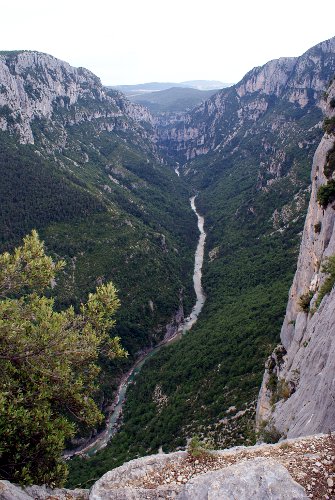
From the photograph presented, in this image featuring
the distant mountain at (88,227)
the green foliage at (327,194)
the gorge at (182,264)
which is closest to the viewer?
the green foliage at (327,194)

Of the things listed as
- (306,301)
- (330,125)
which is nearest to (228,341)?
(306,301)

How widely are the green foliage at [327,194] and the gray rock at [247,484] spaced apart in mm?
23941

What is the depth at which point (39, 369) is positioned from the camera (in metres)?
12.2

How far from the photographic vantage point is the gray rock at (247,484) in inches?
344

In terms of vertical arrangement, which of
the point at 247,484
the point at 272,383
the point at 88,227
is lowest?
the point at 272,383

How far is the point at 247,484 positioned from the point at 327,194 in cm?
2523

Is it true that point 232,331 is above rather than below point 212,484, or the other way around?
below

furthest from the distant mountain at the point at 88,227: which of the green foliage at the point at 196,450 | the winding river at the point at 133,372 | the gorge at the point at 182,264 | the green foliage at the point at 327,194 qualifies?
the green foliage at the point at 196,450

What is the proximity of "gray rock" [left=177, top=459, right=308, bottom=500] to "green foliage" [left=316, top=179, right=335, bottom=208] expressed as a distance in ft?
78.5

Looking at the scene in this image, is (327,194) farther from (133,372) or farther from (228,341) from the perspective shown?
(133,372)

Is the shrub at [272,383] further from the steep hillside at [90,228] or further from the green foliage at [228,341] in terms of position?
the steep hillside at [90,228]

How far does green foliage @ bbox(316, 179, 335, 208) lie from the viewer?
2959 centimetres

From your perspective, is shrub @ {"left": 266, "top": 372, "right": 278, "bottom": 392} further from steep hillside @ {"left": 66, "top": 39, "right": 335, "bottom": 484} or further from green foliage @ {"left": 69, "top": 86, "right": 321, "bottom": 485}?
green foliage @ {"left": 69, "top": 86, "right": 321, "bottom": 485}

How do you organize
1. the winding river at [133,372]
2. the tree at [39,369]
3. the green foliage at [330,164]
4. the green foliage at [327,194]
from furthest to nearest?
the winding river at [133,372] < the green foliage at [330,164] < the green foliage at [327,194] < the tree at [39,369]
